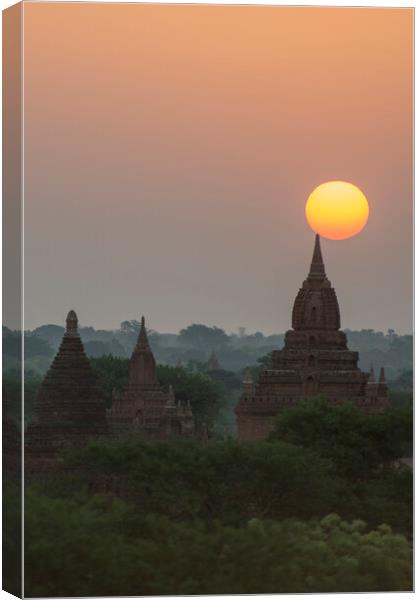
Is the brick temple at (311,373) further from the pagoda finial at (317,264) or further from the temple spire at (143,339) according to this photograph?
the temple spire at (143,339)

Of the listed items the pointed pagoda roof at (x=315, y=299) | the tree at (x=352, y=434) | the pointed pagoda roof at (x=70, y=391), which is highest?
the pointed pagoda roof at (x=315, y=299)

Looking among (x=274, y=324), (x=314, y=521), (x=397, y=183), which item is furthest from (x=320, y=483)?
(x=397, y=183)

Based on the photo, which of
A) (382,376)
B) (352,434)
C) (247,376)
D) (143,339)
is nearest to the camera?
(143,339)

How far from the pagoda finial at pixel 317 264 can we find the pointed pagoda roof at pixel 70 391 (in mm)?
2656

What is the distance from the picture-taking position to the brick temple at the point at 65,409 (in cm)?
2122

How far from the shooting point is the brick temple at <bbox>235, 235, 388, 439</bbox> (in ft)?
71.7

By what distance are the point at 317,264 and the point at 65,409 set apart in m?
3.17

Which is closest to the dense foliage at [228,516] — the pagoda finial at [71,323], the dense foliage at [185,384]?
the dense foliage at [185,384]

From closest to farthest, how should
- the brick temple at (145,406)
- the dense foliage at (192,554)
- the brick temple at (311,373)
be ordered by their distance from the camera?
the dense foliage at (192,554) → the brick temple at (145,406) → the brick temple at (311,373)

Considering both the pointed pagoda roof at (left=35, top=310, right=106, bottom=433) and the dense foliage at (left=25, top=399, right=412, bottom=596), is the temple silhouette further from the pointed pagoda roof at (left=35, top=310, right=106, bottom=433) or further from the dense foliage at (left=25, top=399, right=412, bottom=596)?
the dense foliage at (left=25, top=399, right=412, bottom=596)

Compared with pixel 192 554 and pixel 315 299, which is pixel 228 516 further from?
pixel 315 299

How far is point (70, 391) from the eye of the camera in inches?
Answer: 845

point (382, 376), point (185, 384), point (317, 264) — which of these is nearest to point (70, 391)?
point (185, 384)

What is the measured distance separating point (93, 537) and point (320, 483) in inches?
103
